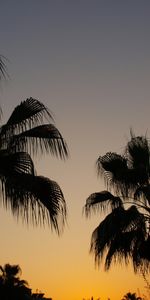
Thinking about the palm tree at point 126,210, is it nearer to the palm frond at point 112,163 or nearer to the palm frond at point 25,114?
the palm frond at point 112,163

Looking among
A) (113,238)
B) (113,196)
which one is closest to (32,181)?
(113,238)

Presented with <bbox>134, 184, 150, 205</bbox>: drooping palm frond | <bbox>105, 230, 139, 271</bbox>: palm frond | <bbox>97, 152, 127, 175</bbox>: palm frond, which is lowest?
<bbox>105, 230, 139, 271</bbox>: palm frond

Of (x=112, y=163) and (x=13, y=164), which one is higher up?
(x=112, y=163)

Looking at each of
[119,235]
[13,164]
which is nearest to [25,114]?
[13,164]

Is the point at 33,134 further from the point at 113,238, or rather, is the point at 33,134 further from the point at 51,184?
the point at 113,238

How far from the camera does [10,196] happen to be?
8.68 metres

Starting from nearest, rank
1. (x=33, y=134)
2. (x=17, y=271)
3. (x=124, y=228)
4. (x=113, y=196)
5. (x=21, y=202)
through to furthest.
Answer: (x=21, y=202) → (x=33, y=134) → (x=124, y=228) → (x=113, y=196) → (x=17, y=271)

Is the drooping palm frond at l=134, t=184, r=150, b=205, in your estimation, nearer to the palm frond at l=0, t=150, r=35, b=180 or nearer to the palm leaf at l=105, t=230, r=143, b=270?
the palm leaf at l=105, t=230, r=143, b=270

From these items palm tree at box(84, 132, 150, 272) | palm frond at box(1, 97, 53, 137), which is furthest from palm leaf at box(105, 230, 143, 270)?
palm frond at box(1, 97, 53, 137)

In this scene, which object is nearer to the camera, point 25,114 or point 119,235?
point 25,114

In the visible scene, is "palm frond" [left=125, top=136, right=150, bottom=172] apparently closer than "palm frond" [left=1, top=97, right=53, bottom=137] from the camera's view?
No

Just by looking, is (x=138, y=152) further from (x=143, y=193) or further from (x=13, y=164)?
(x=13, y=164)

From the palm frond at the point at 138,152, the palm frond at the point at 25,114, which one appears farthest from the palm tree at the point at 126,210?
the palm frond at the point at 25,114

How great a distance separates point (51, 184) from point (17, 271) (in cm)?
5711
